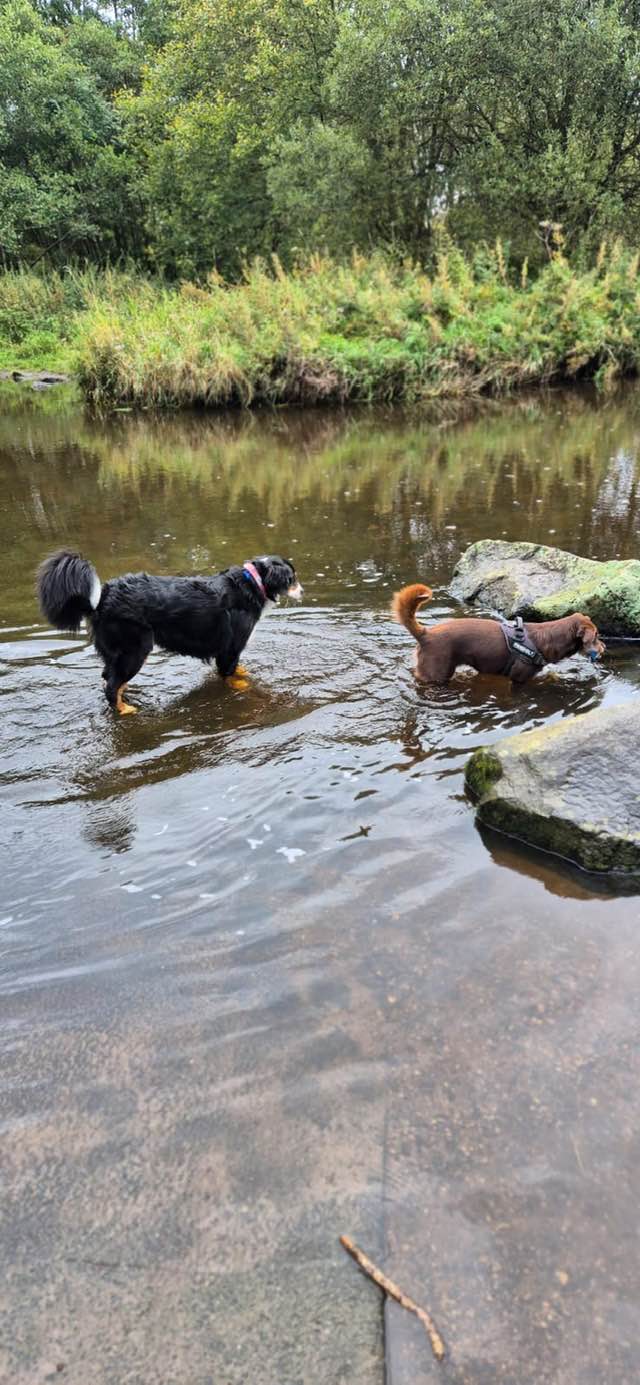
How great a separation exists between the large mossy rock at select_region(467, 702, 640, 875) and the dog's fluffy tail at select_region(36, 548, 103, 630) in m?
2.63

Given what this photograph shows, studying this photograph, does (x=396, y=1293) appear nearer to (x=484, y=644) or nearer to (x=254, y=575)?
(x=484, y=644)

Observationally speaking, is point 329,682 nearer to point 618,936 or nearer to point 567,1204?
point 618,936

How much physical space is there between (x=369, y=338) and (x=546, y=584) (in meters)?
14.9

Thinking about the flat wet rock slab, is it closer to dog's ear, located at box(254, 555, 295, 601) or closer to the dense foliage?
dog's ear, located at box(254, 555, 295, 601)

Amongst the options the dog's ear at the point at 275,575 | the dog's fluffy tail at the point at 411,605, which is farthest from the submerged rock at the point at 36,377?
the dog's fluffy tail at the point at 411,605

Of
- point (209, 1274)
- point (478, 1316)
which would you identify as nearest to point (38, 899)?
point (209, 1274)

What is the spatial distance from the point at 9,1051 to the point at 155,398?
18.3 m

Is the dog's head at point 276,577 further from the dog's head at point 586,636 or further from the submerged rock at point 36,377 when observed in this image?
the submerged rock at point 36,377

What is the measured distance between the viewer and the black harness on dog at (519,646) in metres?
5.28

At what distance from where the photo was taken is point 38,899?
353 centimetres

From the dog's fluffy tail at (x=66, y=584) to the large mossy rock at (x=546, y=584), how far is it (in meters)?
3.52

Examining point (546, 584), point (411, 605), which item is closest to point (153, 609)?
point (411, 605)

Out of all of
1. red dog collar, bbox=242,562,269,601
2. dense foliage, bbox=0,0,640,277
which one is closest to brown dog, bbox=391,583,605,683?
red dog collar, bbox=242,562,269,601

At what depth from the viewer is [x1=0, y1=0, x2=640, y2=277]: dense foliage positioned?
74.2ft
